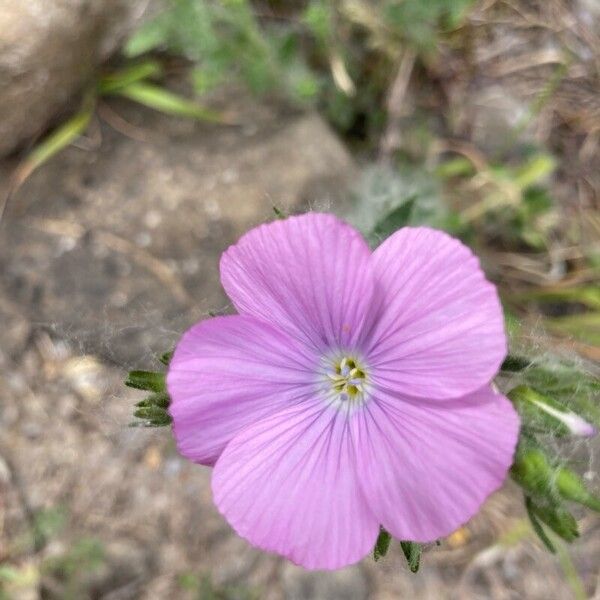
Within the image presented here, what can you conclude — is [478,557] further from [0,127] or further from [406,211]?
[0,127]

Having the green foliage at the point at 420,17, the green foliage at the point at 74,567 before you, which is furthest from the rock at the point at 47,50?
the green foliage at the point at 74,567

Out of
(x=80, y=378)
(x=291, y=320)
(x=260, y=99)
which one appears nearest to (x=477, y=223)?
(x=260, y=99)

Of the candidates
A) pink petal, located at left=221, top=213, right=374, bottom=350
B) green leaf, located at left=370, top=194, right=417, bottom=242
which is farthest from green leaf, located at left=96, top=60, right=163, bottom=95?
pink petal, located at left=221, top=213, right=374, bottom=350

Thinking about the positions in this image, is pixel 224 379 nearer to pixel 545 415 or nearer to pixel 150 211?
pixel 545 415

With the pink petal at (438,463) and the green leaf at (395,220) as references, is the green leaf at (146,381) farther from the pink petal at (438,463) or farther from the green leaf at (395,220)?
the green leaf at (395,220)

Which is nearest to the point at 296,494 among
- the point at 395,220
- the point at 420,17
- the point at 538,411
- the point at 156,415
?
the point at 156,415

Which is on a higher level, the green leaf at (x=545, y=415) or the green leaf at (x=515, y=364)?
the green leaf at (x=515, y=364)
